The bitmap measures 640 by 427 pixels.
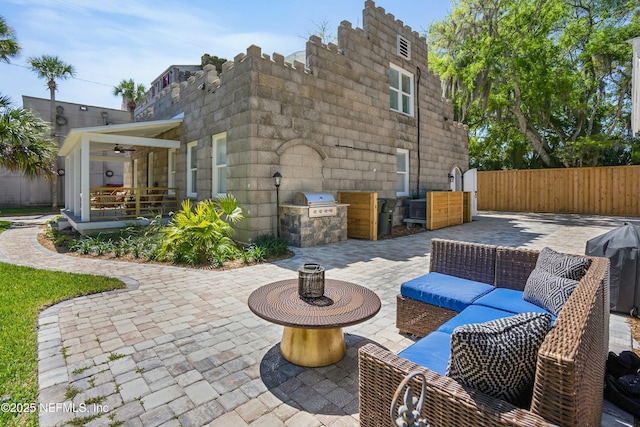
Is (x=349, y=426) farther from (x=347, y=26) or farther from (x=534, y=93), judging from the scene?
(x=534, y=93)

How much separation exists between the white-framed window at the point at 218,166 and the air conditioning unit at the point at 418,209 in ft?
20.3

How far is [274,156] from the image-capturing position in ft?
25.0

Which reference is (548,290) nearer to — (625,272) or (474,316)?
(474,316)

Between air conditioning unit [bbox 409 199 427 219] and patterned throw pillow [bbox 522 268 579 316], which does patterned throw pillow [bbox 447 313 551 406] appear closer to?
patterned throw pillow [bbox 522 268 579 316]

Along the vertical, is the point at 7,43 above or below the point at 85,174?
above

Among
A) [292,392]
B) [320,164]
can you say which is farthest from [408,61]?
[292,392]

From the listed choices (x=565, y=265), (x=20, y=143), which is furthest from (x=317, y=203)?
(x=20, y=143)

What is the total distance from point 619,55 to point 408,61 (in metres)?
10.2

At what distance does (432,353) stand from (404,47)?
38.2ft

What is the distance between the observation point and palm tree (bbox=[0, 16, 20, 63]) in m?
12.8

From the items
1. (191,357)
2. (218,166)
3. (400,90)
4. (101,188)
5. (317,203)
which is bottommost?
(191,357)

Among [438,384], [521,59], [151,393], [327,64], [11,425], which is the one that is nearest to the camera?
[438,384]

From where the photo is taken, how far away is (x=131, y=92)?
21.1m

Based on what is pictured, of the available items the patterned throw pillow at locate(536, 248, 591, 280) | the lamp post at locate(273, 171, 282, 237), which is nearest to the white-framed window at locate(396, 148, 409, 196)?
the lamp post at locate(273, 171, 282, 237)
